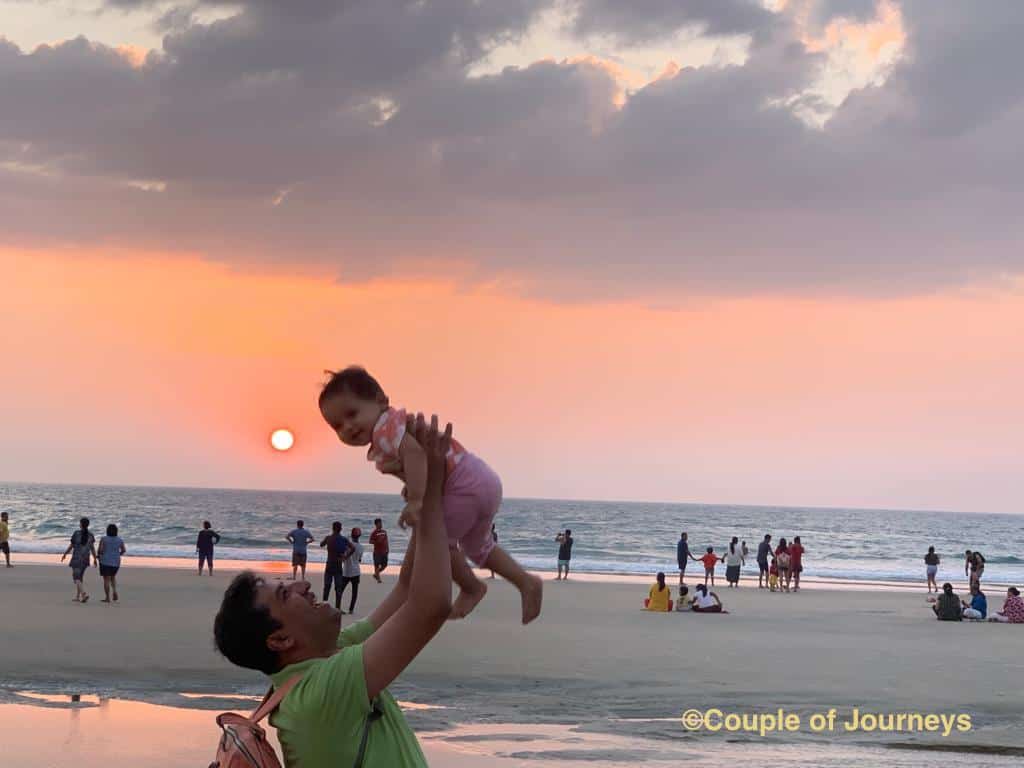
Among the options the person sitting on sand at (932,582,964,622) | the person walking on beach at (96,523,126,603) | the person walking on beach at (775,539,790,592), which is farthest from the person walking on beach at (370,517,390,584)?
the person sitting on sand at (932,582,964,622)

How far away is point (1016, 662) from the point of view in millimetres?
19031

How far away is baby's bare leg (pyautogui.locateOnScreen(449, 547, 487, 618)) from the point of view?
12.3ft

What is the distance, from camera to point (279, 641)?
332cm

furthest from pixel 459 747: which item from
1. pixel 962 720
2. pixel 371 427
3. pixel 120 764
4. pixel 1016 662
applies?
pixel 1016 662

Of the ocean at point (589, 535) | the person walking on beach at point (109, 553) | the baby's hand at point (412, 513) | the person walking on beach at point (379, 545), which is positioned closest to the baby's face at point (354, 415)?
the baby's hand at point (412, 513)

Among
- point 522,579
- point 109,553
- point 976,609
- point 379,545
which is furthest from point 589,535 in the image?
point 522,579

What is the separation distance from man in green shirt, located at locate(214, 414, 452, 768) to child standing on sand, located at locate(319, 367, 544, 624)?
406 mm

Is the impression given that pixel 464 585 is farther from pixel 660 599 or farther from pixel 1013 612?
pixel 1013 612

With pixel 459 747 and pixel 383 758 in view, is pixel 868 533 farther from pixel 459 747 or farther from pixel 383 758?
pixel 383 758

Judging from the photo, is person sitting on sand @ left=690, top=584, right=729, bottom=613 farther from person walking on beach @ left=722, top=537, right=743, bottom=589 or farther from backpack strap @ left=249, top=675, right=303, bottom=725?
backpack strap @ left=249, top=675, right=303, bottom=725

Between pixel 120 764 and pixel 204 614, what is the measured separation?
13822 millimetres

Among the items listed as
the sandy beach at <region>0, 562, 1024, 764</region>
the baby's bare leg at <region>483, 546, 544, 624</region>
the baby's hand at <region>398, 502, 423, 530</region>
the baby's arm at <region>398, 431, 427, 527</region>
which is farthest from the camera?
the sandy beach at <region>0, 562, 1024, 764</region>

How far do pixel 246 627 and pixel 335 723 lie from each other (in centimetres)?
35

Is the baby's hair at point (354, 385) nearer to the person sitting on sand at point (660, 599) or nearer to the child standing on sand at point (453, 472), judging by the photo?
the child standing on sand at point (453, 472)
